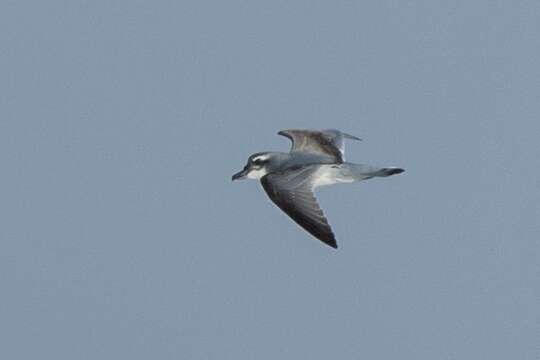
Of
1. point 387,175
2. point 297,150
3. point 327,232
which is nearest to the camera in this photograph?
point 327,232

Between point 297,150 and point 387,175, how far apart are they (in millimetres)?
3454

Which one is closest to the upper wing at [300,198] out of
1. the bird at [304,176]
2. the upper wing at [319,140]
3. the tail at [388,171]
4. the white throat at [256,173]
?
the bird at [304,176]

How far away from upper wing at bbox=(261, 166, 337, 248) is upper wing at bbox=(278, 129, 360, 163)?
2.94 meters

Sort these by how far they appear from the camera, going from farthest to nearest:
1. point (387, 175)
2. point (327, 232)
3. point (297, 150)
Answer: point (297, 150), point (387, 175), point (327, 232)

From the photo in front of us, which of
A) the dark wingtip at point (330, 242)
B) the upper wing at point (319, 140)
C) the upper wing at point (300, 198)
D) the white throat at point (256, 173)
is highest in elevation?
the upper wing at point (319, 140)

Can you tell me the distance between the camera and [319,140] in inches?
1105

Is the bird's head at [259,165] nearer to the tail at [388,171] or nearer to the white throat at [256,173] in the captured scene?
the white throat at [256,173]

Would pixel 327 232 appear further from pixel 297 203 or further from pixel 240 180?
pixel 240 180

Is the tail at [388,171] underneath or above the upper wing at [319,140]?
underneath

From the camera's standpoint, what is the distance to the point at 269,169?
81.5ft

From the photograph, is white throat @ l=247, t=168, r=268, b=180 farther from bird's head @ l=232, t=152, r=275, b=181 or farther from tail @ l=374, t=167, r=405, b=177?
tail @ l=374, t=167, r=405, b=177

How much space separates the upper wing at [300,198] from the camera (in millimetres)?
22562

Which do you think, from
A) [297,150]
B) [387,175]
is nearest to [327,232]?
[387,175]

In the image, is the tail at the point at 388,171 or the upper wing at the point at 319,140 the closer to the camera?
the tail at the point at 388,171
